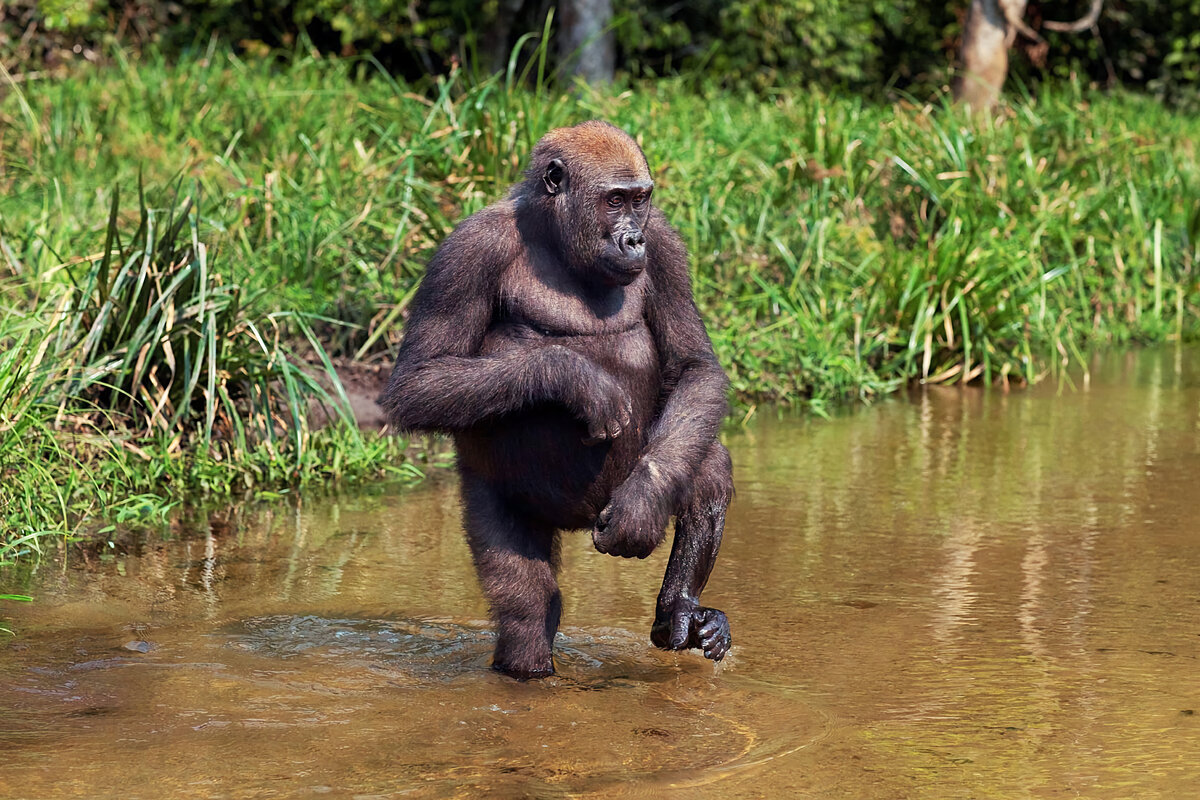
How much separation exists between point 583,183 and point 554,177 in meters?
0.13

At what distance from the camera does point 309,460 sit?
6.24 metres

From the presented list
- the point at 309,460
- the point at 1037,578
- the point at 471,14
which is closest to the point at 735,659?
the point at 1037,578

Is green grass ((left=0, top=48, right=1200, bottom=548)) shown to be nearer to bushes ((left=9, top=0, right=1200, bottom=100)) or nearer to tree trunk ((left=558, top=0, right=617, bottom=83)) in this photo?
tree trunk ((left=558, top=0, right=617, bottom=83))

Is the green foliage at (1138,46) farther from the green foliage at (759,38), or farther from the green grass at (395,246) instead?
the green grass at (395,246)

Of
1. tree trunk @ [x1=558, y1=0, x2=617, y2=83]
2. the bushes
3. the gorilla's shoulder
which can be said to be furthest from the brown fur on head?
the bushes

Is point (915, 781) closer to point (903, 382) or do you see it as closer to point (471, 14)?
point (903, 382)

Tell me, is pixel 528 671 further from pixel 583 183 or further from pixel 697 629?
pixel 583 183

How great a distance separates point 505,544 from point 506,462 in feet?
0.72

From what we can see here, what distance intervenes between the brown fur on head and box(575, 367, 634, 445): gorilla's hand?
0.34 m

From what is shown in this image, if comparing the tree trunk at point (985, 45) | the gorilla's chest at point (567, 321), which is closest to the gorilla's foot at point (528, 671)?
Answer: the gorilla's chest at point (567, 321)

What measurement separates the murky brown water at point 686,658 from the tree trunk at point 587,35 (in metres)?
8.76

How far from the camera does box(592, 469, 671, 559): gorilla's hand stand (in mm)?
3754

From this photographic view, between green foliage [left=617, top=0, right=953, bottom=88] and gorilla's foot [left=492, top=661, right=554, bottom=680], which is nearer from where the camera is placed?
gorilla's foot [left=492, top=661, right=554, bottom=680]

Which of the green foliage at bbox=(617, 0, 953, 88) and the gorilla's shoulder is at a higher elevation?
the green foliage at bbox=(617, 0, 953, 88)
